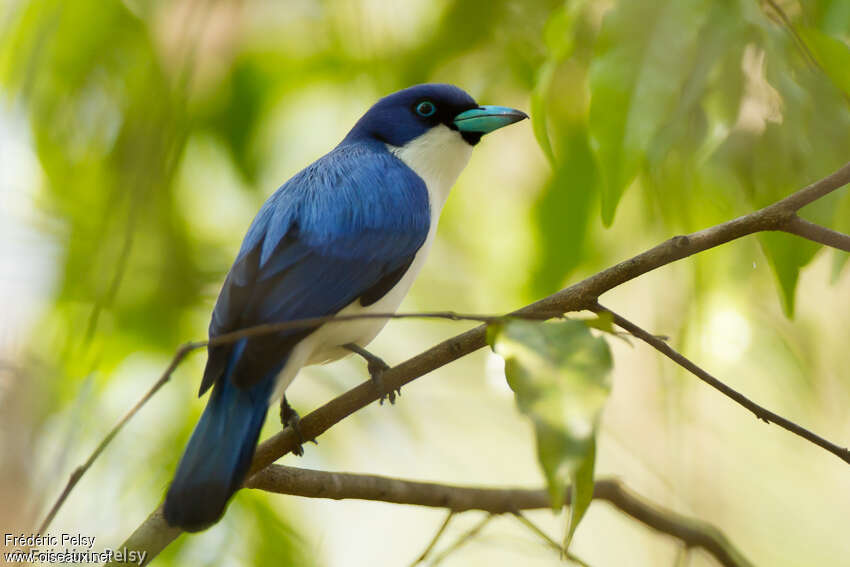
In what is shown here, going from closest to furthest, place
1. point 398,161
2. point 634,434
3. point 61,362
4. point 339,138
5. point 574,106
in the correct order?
point 61,362 → point 574,106 → point 398,161 → point 339,138 → point 634,434

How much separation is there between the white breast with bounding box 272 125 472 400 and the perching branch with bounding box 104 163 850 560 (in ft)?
1.47

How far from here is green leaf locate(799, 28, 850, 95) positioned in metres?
2.41

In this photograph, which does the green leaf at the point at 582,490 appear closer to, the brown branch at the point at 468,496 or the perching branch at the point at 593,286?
the perching branch at the point at 593,286

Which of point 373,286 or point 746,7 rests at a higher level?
point 746,7

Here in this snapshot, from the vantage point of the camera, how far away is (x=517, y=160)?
15.9 ft

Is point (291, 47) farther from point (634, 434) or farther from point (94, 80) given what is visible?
point (634, 434)

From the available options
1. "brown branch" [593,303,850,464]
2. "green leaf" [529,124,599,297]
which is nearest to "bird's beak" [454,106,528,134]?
"green leaf" [529,124,599,297]

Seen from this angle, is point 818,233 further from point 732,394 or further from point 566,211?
point 566,211

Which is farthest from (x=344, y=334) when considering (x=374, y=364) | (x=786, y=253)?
(x=786, y=253)

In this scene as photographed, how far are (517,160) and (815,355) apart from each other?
1792mm

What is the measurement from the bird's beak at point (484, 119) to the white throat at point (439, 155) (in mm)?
69

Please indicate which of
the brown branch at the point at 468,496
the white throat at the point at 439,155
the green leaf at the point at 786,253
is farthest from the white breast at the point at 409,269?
the green leaf at the point at 786,253

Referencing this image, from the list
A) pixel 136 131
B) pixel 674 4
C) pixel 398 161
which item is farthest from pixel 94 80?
pixel 674 4

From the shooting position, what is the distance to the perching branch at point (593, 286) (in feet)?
6.81
